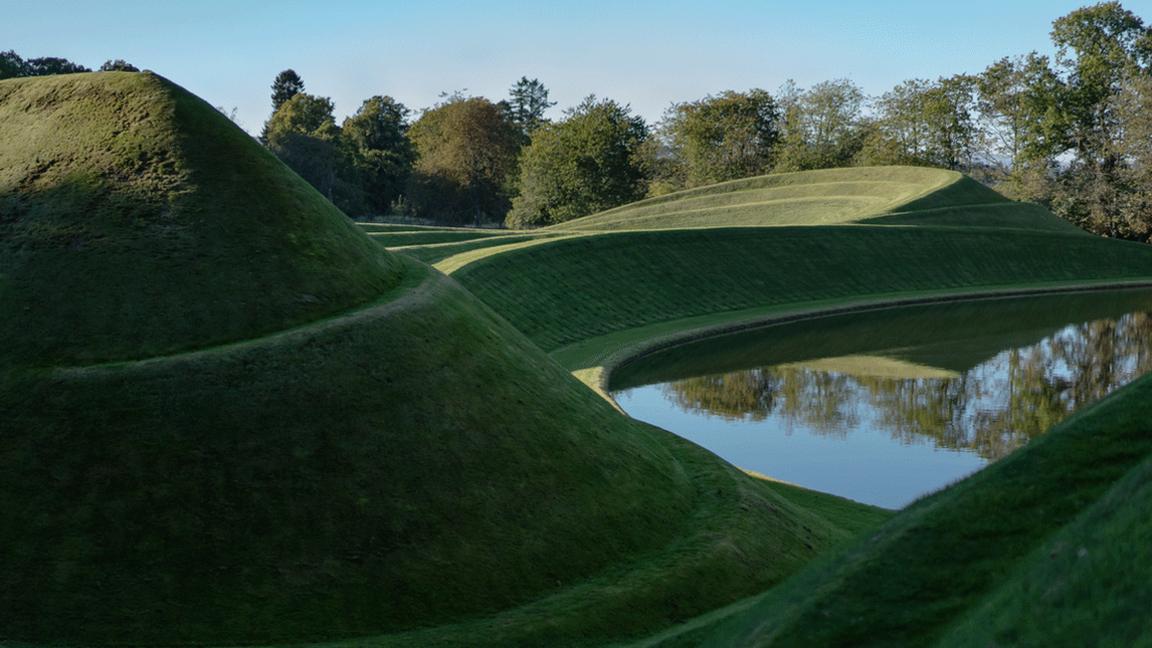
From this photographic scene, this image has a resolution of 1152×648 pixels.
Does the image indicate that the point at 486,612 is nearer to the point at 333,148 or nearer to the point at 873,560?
the point at 873,560

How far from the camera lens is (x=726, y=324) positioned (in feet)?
168

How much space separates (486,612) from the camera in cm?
1523

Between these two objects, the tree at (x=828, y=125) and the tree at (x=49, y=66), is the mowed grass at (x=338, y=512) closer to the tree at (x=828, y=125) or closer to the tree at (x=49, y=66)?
the tree at (x=49, y=66)

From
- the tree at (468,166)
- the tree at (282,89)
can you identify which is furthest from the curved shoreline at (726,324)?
the tree at (282,89)

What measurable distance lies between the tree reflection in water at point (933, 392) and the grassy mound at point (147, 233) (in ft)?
60.8

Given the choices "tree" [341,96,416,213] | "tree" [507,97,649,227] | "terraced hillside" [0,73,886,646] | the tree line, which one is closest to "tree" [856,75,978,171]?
the tree line

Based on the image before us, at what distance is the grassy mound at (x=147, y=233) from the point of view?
17.0 metres

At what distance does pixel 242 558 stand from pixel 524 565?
3.98 metres

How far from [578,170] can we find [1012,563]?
324 feet

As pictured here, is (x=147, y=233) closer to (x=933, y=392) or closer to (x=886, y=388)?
(x=886, y=388)

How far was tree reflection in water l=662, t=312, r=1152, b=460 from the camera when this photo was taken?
110ft

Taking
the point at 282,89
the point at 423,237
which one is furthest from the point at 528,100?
the point at 423,237

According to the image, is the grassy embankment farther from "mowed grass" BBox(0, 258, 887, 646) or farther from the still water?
the still water

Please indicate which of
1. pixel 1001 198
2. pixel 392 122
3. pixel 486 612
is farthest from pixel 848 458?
pixel 392 122
